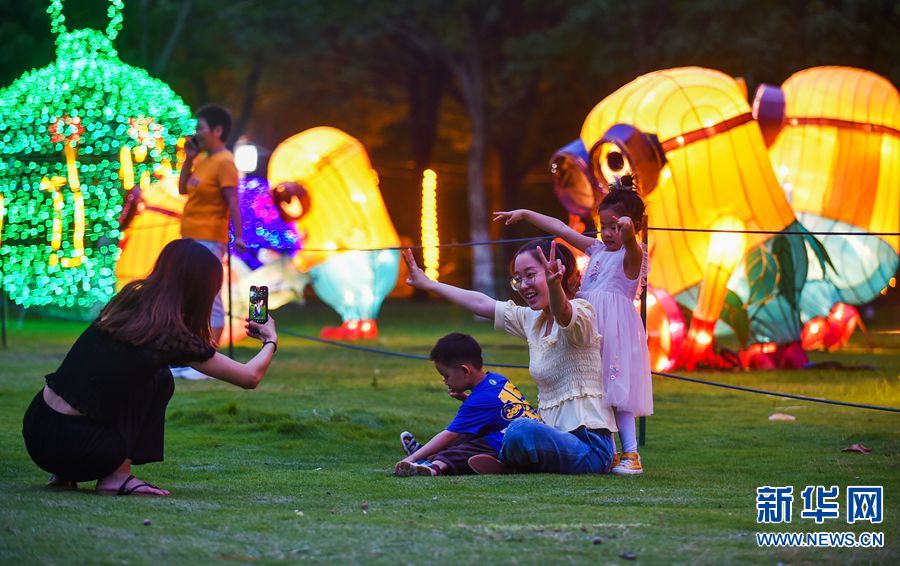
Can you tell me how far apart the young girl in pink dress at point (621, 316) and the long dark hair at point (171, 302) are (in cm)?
151

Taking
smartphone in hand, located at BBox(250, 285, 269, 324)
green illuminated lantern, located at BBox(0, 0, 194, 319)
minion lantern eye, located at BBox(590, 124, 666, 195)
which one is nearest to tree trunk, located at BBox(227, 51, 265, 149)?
green illuminated lantern, located at BBox(0, 0, 194, 319)

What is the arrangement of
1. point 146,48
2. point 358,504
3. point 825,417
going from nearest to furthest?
point 358,504, point 825,417, point 146,48

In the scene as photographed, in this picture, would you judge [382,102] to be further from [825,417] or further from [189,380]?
[825,417]

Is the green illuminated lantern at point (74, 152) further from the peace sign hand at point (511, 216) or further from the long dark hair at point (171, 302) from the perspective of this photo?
the long dark hair at point (171, 302)

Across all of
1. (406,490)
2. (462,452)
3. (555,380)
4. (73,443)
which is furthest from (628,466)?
A: (73,443)

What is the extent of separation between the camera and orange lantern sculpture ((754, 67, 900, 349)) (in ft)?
46.5

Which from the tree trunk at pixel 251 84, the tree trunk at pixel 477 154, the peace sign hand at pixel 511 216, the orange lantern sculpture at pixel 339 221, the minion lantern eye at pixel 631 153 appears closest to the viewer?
the peace sign hand at pixel 511 216

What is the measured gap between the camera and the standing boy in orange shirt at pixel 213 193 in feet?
31.2

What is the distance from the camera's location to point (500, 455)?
588cm

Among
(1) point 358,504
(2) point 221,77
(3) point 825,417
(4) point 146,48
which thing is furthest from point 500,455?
(2) point 221,77

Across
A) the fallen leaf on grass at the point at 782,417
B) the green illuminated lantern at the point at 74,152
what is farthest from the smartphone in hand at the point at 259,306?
the green illuminated lantern at the point at 74,152

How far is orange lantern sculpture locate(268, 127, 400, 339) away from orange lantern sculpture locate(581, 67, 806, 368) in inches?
216

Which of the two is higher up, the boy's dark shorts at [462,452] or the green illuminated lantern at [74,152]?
the green illuminated lantern at [74,152]

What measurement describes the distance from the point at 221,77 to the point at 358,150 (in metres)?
18.8
